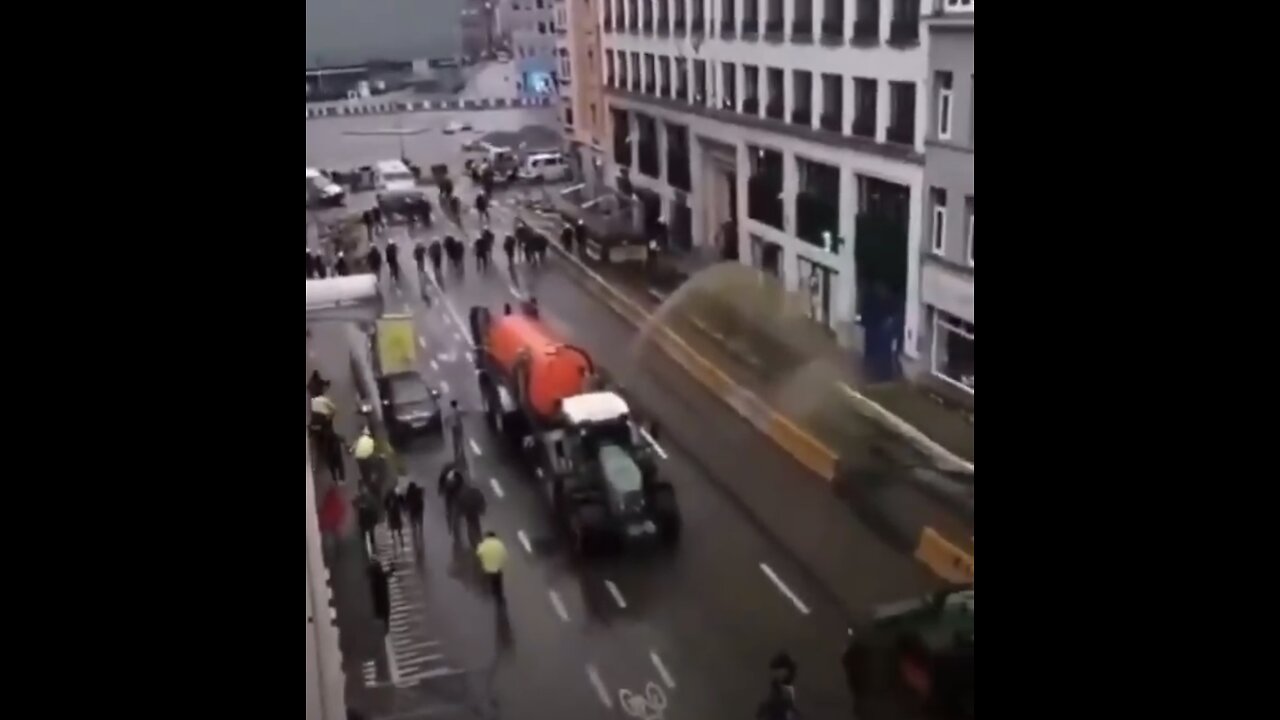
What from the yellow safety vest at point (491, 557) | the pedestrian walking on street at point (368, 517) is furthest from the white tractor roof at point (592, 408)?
the pedestrian walking on street at point (368, 517)

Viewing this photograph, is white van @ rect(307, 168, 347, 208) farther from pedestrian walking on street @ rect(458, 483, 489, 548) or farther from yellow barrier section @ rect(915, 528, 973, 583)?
yellow barrier section @ rect(915, 528, 973, 583)

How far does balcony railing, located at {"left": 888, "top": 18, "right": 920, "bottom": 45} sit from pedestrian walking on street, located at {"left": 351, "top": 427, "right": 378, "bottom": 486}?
3.36 feet

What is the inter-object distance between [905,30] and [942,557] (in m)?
0.85

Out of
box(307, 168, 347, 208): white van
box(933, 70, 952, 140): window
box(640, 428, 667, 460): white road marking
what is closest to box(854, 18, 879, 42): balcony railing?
box(933, 70, 952, 140): window

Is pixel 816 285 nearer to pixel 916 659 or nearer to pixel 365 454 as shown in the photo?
pixel 916 659

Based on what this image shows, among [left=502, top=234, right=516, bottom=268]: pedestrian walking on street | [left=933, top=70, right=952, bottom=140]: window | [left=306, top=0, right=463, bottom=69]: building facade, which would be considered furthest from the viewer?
[left=502, top=234, right=516, bottom=268]: pedestrian walking on street

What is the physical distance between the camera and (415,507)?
2055 mm

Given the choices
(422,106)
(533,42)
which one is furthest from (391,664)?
(533,42)

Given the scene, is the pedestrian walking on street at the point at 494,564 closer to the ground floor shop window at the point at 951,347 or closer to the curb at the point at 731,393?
the curb at the point at 731,393

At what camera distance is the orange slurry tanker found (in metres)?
2.09

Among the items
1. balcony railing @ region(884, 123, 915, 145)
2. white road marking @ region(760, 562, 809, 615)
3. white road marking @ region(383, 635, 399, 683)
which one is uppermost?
balcony railing @ region(884, 123, 915, 145)

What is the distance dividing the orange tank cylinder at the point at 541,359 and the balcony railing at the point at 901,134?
60 cm

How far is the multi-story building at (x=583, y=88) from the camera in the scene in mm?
2111
